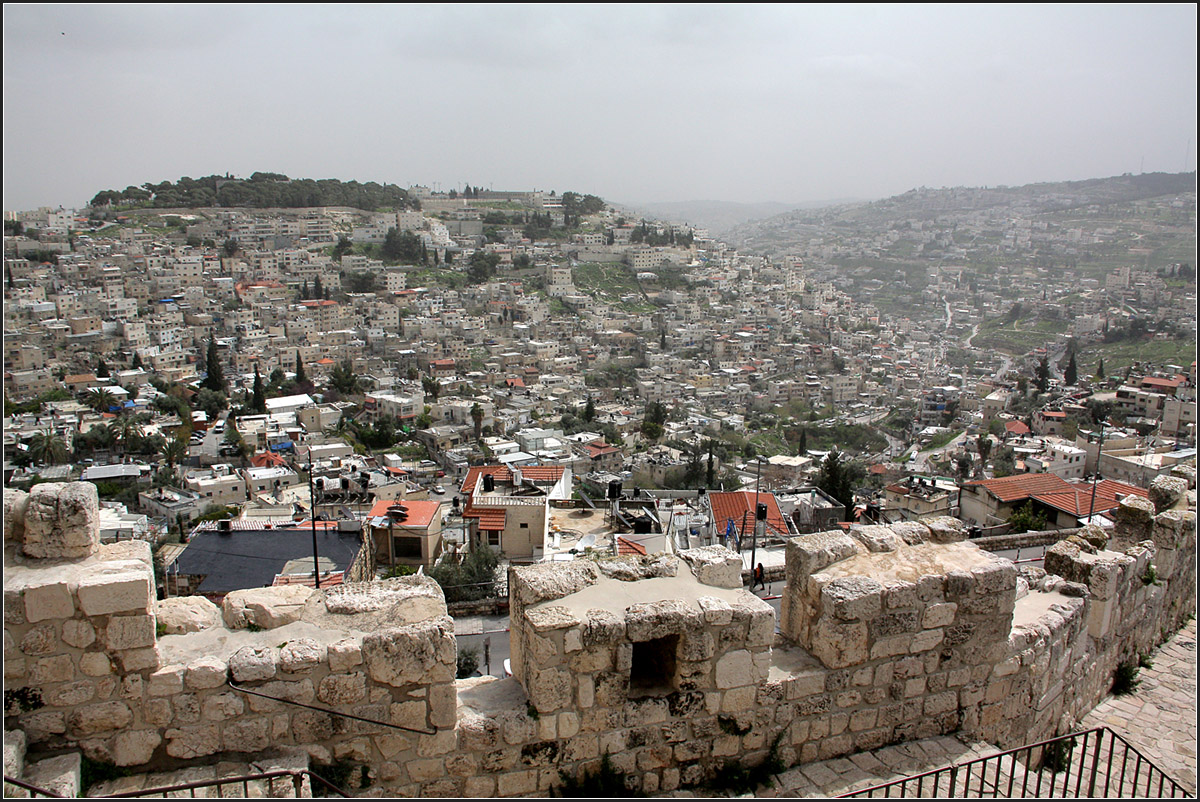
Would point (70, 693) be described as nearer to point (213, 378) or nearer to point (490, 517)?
point (490, 517)

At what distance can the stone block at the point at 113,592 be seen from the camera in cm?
320

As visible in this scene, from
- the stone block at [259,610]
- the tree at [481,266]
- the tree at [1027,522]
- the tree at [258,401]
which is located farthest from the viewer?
the tree at [481,266]

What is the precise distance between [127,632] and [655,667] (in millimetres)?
2485

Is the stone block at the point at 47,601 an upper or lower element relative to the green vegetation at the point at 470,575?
upper

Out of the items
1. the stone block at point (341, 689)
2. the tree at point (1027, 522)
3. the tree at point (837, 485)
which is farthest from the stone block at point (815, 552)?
the tree at point (837, 485)

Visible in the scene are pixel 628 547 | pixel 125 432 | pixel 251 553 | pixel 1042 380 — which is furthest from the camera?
pixel 1042 380

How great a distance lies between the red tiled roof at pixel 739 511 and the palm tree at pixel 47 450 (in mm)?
38722

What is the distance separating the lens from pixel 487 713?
3670 millimetres

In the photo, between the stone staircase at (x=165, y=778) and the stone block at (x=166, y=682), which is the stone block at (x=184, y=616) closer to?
the stone block at (x=166, y=682)

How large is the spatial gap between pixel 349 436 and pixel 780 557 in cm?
4369

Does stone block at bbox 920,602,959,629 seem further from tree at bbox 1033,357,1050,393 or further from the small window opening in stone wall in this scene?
tree at bbox 1033,357,1050,393

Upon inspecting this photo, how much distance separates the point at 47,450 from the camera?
→ 4103 centimetres

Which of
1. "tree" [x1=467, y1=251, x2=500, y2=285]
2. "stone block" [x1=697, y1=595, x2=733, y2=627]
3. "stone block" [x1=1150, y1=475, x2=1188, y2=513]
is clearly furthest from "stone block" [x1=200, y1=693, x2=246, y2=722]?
"tree" [x1=467, y1=251, x2=500, y2=285]

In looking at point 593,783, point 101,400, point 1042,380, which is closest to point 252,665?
point 593,783
